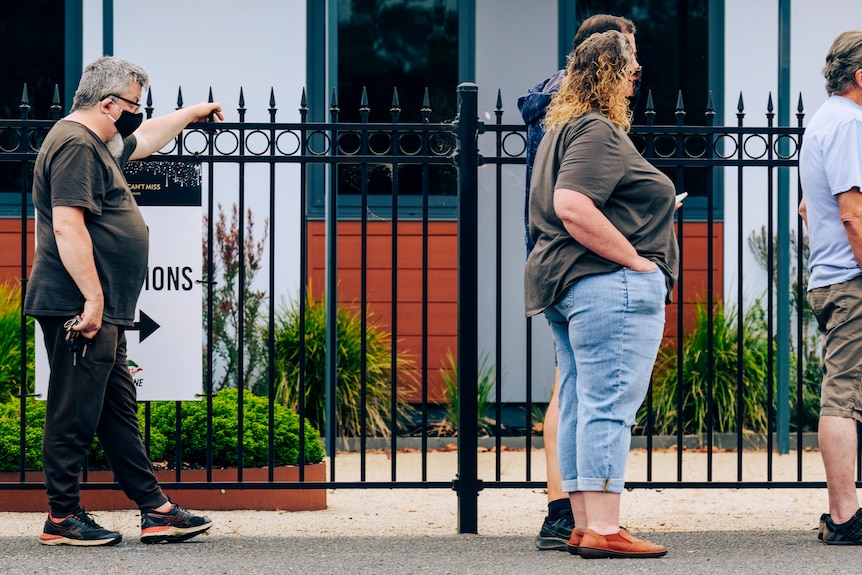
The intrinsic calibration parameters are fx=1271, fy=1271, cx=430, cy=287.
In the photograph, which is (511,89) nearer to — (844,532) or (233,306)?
(233,306)

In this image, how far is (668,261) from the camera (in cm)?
412

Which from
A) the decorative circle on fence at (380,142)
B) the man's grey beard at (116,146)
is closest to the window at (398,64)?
the decorative circle on fence at (380,142)

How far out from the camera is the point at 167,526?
4555mm

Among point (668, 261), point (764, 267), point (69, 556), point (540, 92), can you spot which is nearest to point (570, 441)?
point (668, 261)

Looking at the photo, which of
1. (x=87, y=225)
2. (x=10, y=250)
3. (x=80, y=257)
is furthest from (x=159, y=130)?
(x=10, y=250)

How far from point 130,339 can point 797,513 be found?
309cm

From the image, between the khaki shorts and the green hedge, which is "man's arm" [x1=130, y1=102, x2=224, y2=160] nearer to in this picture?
the green hedge

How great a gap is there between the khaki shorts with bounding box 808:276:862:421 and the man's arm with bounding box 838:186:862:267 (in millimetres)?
145

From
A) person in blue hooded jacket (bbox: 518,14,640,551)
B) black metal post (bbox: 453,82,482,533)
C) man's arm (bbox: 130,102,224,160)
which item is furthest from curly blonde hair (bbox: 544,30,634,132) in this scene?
man's arm (bbox: 130,102,224,160)

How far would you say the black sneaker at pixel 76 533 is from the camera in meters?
4.46

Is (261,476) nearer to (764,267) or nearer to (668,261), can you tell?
(668,261)

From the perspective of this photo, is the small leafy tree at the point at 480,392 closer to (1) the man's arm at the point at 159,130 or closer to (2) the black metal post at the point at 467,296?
(2) the black metal post at the point at 467,296

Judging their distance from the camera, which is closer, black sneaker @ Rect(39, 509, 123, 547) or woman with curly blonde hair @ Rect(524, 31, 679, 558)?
woman with curly blonde hair @ Rect(524, 31, 679, 558)

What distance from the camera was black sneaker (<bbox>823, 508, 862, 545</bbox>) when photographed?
14.6ft
